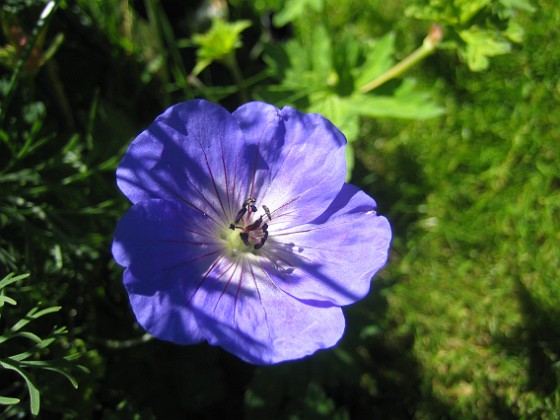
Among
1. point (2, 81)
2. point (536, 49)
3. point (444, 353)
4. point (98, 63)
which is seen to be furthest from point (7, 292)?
point (536, 49)

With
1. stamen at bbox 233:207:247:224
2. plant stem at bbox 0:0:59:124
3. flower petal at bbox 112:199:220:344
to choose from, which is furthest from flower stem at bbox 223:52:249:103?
flower petal at bbox 112:199:220:344

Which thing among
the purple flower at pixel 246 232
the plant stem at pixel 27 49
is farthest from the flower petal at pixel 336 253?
the plant stem at pixel 27 49

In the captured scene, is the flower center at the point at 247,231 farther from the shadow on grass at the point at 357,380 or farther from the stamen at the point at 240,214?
the shadow on grass at the point at 357,380

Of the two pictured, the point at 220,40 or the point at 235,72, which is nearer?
the point at 220,40

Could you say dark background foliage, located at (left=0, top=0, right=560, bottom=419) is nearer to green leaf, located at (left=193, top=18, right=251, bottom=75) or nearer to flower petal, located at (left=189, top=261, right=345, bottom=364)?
green leaf, located at (left=193, top=18, right=251, bottom=75)

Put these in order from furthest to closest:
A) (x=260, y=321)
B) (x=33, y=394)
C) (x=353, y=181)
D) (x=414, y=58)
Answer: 1. (x=353, y=181)
2. (x=414, y=58)
3. (x=260, y=321)
4. (x=33, y=394)

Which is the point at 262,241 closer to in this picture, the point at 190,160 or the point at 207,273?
the point at 207,273

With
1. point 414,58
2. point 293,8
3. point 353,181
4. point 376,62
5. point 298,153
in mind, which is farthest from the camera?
point 353,181

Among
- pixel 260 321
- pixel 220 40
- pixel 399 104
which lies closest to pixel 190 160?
pixel 260 321

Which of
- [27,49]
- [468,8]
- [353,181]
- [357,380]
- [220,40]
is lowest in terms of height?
[357,380]
